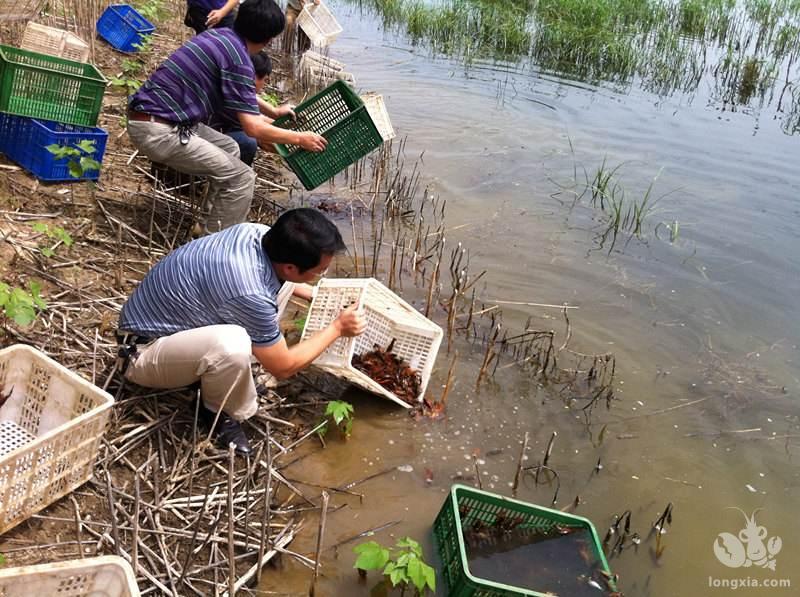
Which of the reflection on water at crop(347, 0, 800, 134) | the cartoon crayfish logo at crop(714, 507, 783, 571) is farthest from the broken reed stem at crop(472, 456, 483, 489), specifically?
the reflection on water at crop(347, 0, 800, 134)

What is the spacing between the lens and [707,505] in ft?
12.1

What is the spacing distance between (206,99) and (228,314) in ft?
6.51

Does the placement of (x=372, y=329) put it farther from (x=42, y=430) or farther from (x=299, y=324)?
(x=42, y=430)

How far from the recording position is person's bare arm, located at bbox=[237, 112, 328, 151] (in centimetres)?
442

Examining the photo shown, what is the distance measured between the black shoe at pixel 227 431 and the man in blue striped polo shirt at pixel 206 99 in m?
1.84

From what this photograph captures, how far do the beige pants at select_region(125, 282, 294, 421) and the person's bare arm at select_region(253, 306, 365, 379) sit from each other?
89mm

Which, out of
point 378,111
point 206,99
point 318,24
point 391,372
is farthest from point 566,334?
point 318,24

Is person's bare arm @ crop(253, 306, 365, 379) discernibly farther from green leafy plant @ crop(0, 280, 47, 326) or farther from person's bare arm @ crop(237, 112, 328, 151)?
person's bare arm @ crop(237, 112, 328, 151)

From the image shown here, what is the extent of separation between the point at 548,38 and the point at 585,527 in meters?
11.8

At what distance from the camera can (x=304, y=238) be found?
2.96 metres

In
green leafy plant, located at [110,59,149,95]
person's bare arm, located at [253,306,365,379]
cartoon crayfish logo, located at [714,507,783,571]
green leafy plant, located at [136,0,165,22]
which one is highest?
green leafy plant, located at [136,0,165,22]

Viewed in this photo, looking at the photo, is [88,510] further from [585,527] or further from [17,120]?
Answer: [17,120]

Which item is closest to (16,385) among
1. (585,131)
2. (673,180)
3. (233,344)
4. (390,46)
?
(233,344)

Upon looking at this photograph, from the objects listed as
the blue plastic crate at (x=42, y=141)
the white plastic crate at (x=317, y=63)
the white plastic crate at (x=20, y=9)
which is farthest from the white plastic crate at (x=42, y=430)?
the white plastic crate at (x=317, y=63)
